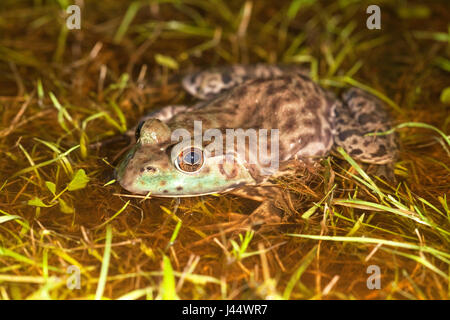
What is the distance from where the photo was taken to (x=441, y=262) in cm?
333

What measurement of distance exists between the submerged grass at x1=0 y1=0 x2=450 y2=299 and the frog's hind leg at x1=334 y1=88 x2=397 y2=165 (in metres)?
0.18

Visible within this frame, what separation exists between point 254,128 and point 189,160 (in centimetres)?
77

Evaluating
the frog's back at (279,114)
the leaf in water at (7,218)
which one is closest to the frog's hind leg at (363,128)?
the frog's back at (279,114)

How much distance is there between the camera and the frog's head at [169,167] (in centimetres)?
368

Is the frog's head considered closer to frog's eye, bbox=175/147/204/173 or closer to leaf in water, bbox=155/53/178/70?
frog's eye, bbox=175/147/204/173

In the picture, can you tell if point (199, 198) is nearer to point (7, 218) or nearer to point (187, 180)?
point (187, 180)

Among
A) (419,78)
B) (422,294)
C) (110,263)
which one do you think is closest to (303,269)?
(422,294)

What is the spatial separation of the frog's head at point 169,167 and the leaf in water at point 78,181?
0.28 metres

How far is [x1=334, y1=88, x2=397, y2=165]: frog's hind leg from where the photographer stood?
4.38 m

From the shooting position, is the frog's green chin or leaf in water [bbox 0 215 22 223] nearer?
leaf in water [bbox 0 215 22 223]

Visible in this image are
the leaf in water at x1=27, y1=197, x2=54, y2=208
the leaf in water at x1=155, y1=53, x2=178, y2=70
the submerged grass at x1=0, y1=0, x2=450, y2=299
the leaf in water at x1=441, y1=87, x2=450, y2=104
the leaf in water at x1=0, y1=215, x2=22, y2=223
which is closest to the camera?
the submerged grass at x1=0, y1=0, x2=450, y2=299

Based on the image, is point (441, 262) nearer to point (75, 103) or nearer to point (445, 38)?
point (445, 38)

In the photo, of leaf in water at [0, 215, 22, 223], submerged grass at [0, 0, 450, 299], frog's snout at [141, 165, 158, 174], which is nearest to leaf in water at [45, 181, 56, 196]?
submerged grass at [0, 0, 450, 299]

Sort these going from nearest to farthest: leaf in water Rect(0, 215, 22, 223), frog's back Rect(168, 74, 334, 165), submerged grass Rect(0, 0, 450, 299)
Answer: submerged grass Rect(0, 0, 450, 299) → leaf in water Rect(0, 215, 22, 223) → frog's back Rect(168, 74, 334, 165)
